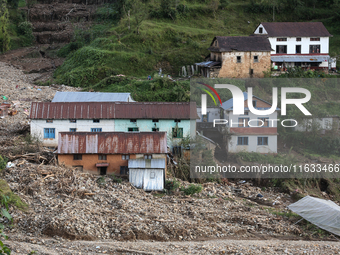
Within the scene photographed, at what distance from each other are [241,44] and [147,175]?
68.4ft

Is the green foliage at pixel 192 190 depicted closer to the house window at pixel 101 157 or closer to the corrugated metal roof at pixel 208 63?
the house window at pixel 101 157

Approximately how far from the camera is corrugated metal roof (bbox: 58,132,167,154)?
2468cm

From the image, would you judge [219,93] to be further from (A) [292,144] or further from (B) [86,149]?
(B) [86,149]

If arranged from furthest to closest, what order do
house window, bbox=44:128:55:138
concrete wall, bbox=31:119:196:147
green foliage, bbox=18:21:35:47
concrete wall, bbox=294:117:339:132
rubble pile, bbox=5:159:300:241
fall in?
green foliage, bbox=18:21:35:47 → concrete wall, bbox=294:117:339:132 → house window, bbox=44:128:55:138 → concrete wall, bbox=31:119:196:147 → rubble pile, bbox=5:159:300:241

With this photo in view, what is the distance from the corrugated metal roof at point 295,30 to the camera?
43000 mm

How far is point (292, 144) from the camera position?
32500 millimetres

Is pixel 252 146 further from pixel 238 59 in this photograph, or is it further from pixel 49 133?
pixel 49 133

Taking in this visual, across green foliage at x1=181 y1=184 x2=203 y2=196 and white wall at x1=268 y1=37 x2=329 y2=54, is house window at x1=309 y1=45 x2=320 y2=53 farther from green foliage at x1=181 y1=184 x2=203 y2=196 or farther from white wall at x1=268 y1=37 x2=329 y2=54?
green foliage at x1=181 y1=184 x2=203 y2=196

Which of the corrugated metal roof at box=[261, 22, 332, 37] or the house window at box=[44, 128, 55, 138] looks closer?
the house window at box=[44, 128, 55, 138]

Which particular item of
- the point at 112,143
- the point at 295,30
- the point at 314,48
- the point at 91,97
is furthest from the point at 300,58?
the point at 112,143

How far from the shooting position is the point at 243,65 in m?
40.2

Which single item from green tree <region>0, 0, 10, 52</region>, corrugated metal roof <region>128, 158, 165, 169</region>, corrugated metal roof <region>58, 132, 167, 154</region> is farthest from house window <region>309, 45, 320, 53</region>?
green tree <region>0, 0, 10, 52</region>

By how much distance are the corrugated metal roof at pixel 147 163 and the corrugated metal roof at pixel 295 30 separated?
78.2ft

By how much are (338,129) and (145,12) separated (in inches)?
956
